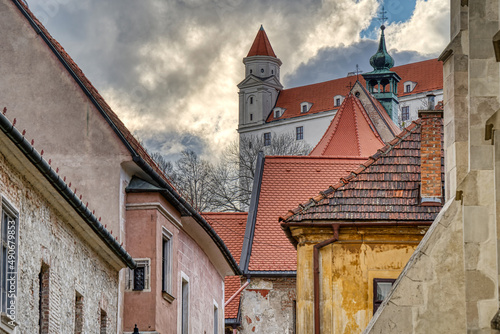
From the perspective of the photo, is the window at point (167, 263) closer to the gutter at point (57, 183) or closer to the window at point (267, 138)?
the gutter at point (57, 183)

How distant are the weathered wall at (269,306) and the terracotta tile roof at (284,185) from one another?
3.53 feet

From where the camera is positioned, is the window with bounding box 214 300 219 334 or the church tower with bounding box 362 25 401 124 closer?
the window with bounding box 214 300 219 334

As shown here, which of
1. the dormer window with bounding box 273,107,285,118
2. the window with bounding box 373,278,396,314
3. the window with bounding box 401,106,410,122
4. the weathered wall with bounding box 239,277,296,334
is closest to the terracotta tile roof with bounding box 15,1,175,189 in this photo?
the window with bounding box 373,278,396,314

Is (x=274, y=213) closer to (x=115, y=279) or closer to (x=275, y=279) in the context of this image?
(x=275, y=279)

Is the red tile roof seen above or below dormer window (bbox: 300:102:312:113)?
below

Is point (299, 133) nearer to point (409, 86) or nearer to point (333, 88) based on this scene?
point (333, 88)

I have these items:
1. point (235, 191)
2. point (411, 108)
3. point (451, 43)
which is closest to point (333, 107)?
point (411, 108)

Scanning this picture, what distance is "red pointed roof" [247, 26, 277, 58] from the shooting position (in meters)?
140

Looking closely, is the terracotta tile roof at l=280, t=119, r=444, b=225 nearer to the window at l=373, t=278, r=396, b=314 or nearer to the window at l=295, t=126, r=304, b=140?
the window at l=373, t=278, r=396, b=314

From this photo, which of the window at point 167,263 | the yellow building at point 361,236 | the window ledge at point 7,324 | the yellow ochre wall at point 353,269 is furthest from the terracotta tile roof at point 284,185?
the window ledge at point 7,324

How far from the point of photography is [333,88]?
430 feet

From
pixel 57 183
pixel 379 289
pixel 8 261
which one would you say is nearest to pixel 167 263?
pixel 379 289

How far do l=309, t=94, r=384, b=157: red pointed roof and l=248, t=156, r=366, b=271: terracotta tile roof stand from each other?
699cm

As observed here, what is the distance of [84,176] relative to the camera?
21.9 meters
